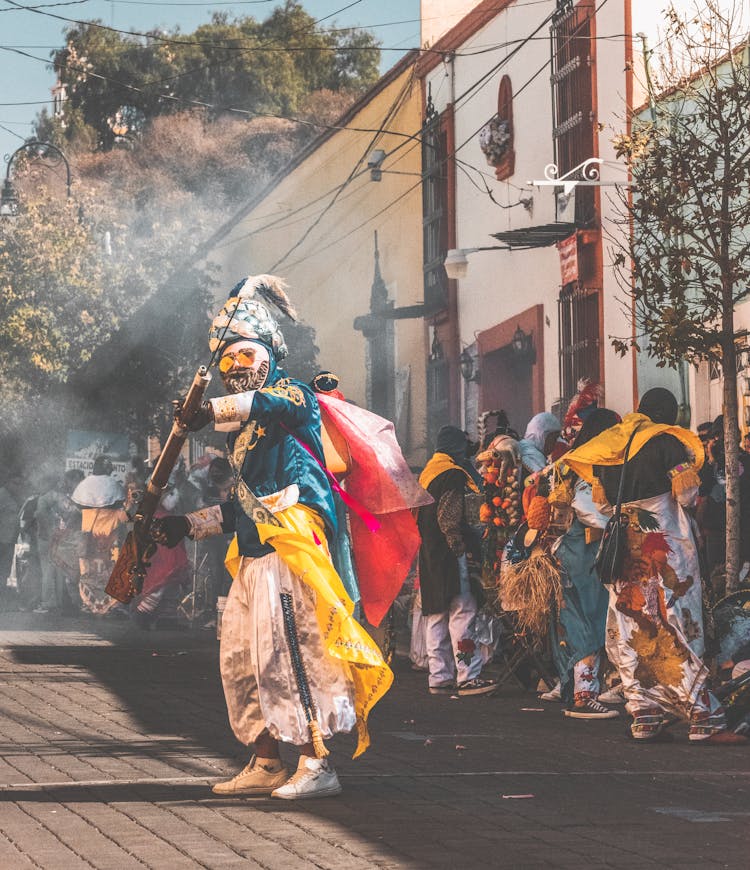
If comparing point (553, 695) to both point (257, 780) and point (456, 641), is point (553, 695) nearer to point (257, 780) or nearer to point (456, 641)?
point (456, 641)

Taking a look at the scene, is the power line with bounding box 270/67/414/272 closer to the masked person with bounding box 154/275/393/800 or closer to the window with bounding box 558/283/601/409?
the window with bounding box 558/283/601/409

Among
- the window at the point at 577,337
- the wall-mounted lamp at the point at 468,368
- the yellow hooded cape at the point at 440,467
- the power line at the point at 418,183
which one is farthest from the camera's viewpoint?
the wall-mounted lamp at the point at 468,368

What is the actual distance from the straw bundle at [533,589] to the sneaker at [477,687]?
755 millimetres

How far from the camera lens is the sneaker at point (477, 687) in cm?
1228

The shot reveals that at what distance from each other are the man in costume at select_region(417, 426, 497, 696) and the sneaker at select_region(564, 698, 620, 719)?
158 centimetres

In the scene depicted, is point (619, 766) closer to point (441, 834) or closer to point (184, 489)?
point (441, 834)

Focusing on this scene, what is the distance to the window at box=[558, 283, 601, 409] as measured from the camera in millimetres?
19547

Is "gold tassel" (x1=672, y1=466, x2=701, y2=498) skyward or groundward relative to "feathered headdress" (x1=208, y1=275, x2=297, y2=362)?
groundward

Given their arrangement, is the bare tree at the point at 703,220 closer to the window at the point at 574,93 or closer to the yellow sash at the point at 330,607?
the yellow sash at the point at 330,607

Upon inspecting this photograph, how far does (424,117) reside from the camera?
26625mm

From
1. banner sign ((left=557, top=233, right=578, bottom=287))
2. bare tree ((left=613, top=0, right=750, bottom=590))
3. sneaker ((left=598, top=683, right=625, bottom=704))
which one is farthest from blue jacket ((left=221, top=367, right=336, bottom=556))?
banner sign ((left=557, top=233, right=578, bottom=287))

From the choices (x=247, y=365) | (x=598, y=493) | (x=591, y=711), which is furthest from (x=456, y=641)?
(x=247, y=365)

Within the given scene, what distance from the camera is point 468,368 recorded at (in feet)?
78.9

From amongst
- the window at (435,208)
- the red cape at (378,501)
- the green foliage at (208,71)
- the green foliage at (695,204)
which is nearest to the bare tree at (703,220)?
the green foliage at (695,204)
